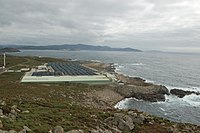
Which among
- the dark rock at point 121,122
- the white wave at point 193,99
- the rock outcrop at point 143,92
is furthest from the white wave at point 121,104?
the dark rock at point 121,122

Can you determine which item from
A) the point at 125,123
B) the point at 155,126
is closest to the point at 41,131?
the point at 125,123

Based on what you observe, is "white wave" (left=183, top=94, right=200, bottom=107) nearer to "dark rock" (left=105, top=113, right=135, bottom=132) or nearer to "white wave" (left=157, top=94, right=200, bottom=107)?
"white wave" (left=157, top=94, right=200, bottom=107)

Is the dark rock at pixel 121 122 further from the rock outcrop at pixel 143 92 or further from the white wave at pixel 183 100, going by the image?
the rock outcrop at pixel 143 92

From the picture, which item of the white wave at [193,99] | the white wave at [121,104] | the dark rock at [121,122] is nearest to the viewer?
the dark rock at [121,122]

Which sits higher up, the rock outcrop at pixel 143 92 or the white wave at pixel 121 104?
the rock outcrop at pixel 143 92

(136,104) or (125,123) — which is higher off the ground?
(125,123)

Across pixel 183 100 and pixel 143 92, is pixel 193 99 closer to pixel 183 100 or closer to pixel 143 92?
pixel 183 100

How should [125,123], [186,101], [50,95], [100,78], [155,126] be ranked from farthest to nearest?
[100,78] → [186,101] → [50,95] → [155,126] → [125,123]

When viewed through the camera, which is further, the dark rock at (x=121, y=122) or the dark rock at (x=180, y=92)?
the dark rock at (x=180, y=92)

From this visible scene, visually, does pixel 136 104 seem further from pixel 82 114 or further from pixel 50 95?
pixel 82 114
